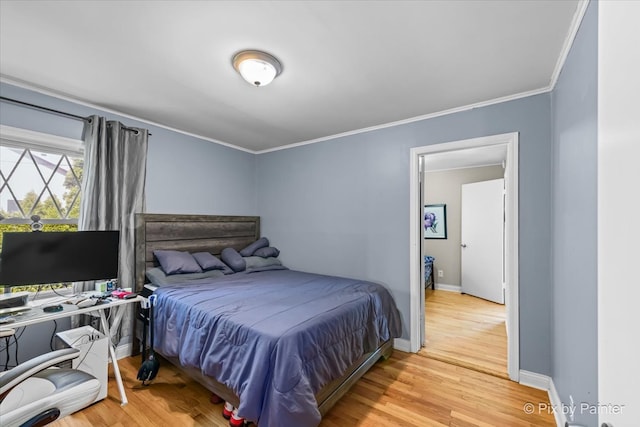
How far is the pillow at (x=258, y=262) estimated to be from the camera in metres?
3.67

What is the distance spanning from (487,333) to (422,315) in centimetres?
105

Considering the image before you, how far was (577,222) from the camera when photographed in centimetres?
157

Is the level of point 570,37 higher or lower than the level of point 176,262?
higher

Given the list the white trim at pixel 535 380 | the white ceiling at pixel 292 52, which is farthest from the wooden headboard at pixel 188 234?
the white trim at pixel 535 380

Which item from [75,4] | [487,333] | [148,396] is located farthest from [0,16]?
[487,333]

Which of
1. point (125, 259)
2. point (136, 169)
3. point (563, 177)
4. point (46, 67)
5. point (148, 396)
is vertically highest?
point (46, 67)

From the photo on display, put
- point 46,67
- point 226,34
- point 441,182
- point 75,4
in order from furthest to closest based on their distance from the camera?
point 441,182, point 46,67, point 226,34, point 75,4

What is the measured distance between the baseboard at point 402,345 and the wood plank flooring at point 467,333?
0.15 m

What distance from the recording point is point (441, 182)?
5.94m

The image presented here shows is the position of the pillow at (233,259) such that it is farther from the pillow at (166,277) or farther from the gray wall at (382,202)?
the gray wall at (382,202)

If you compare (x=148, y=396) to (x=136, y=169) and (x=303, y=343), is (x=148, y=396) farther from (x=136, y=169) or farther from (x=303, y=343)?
(x=136, y=169)

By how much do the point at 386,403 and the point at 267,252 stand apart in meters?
2.37

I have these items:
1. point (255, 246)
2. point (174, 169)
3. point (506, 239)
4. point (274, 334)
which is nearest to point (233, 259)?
point (255, 246)

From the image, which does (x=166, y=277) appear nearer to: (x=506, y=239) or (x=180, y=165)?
(x=180, y=165)
